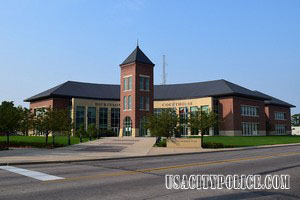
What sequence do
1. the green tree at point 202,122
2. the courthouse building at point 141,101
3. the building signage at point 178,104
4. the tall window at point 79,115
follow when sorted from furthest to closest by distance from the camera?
the building signage at point 178,104 → the tall window at point 79,115 → the courthouse building at point 141,101 → the green tree at point 202,122

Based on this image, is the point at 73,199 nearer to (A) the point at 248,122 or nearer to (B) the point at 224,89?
(B) the point at 224,89

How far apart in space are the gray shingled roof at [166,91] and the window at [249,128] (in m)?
5.98

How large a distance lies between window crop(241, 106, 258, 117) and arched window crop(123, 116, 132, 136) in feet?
80.0

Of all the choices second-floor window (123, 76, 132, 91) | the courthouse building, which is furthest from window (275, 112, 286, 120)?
second-floor window (123, 76, 132, 91)

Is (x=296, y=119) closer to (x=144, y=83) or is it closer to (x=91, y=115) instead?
(x=144, y=83)

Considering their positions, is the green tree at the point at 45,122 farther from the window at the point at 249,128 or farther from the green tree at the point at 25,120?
the window at the point at 249,128

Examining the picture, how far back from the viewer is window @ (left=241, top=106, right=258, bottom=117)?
206ft

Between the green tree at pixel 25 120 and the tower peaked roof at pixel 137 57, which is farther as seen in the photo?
the tower peaked roof at pixel 137 57

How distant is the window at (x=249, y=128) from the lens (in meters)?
62.7

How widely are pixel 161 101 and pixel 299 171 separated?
180 feet

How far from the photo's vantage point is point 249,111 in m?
64.5

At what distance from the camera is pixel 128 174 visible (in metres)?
12.0

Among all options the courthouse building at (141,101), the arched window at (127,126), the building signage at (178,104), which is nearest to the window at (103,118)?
the courthouse building at (141,101)

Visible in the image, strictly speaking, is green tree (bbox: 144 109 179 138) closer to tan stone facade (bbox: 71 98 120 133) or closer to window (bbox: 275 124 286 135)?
tan stone facade (bbox: 71 98 120 133)
